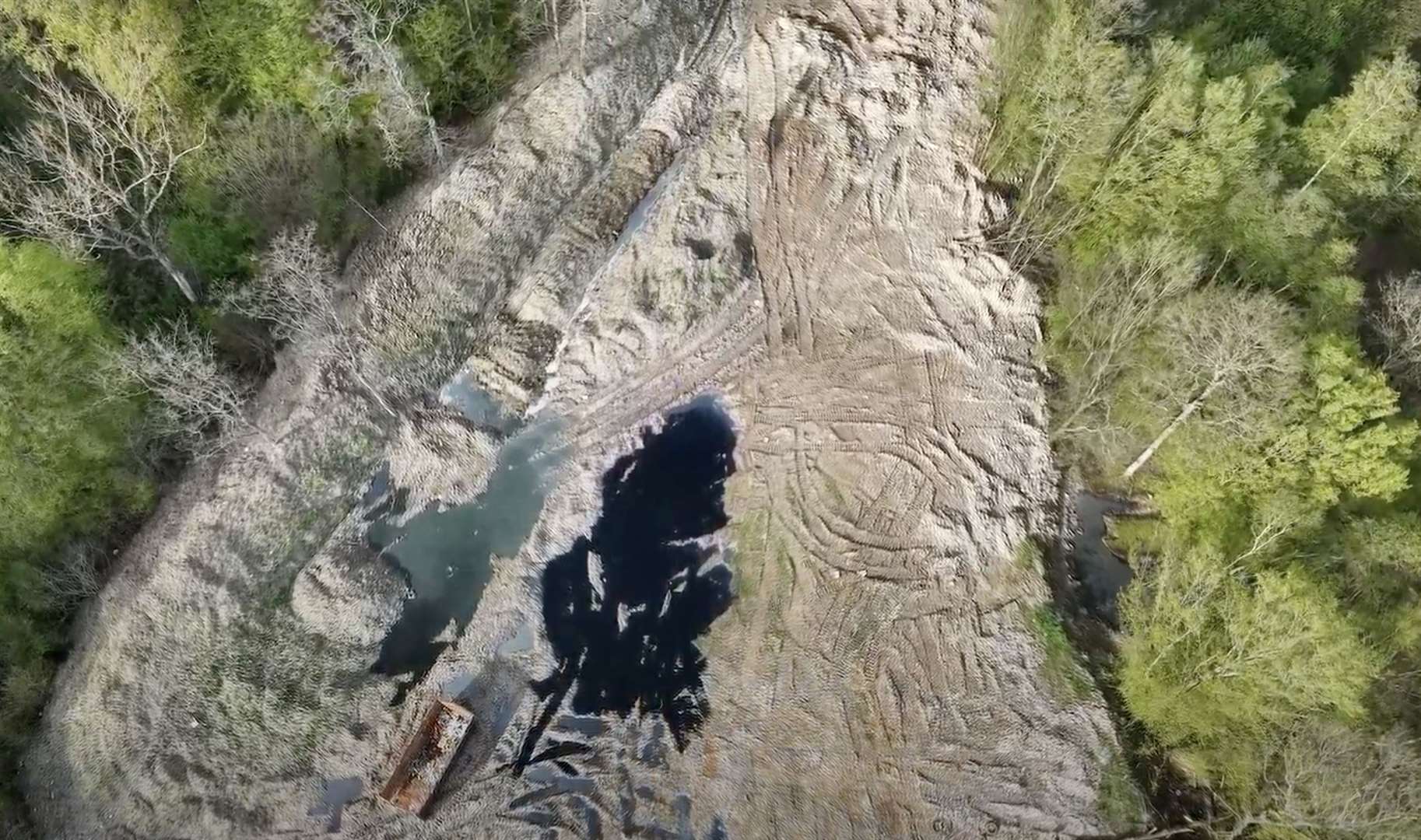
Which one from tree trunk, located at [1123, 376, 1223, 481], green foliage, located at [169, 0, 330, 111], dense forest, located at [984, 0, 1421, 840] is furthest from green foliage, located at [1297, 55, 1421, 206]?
green foliage, located at [169, 0, 330, 111]

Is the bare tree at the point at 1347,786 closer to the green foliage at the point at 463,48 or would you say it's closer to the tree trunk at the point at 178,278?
the green foliage at the point at 463,48

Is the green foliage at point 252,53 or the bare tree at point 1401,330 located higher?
the bare tree at point 1401,330

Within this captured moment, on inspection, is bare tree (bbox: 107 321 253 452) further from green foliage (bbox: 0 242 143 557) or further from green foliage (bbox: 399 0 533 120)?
green foliage (bbox: 399 0 533 120)

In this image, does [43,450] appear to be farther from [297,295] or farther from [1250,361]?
[1250,361]

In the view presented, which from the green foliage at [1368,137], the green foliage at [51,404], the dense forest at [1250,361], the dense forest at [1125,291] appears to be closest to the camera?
the green foliage at [51,404]

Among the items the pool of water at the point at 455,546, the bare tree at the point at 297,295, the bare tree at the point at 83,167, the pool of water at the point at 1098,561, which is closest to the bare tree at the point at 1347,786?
the pool of water at the point at 1098,561

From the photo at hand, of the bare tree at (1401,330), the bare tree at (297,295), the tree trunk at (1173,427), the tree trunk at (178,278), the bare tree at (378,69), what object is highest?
the bare tree at (1401,330)
